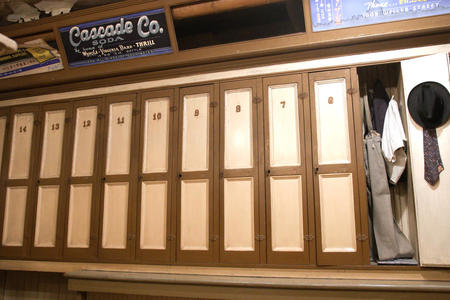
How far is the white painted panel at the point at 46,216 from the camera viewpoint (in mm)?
4316

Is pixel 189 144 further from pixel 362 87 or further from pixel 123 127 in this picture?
pixel 362 87

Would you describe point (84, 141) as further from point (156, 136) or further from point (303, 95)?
point (303, 95)

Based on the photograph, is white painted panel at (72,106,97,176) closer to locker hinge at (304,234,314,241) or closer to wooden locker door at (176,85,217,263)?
wooden locker door at (176,85,217,263)

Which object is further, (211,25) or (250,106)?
(211,25)

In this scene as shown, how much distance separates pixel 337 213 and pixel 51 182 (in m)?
3.17

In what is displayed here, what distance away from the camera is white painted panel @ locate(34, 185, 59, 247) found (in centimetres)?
432

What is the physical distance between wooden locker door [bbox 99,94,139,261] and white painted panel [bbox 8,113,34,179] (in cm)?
106

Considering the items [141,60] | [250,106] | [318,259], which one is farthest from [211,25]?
[318,259]

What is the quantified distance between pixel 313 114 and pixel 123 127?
209cm

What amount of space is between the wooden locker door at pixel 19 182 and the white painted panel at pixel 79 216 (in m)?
0.53

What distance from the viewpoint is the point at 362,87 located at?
4.12 meters

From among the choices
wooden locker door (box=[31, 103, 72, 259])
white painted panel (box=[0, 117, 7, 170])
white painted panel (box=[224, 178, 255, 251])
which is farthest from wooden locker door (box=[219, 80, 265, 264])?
white painted panel (box=[0, 117, 7, 170])

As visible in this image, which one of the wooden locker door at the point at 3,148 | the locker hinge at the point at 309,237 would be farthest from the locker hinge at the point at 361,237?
the wooden locker door at the point at 3,148

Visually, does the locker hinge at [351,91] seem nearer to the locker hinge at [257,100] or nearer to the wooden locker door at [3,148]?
the locker hinge at [257,100]
